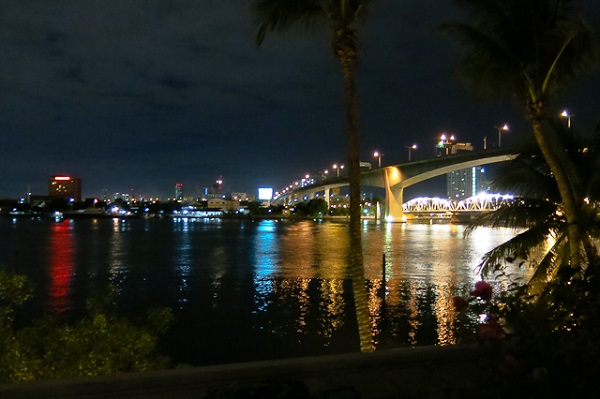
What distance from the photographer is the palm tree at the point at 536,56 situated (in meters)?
8.96

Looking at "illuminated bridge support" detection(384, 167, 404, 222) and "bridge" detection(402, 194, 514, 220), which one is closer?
"illuminated bridge support" detection(384, 167, 404, 222)

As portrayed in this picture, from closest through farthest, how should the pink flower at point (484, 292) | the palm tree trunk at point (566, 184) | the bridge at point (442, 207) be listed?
1. the pink flower at point (484, 292)
2. the palm tree trunk at point (566, 184)
3. the bridge at point (442, 207)

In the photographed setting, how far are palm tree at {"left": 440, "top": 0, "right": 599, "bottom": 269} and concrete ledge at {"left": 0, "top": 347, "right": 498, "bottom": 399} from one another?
4442 mm

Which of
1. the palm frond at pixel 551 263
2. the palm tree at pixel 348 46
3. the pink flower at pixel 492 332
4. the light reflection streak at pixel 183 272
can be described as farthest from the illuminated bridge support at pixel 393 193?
the pink flower at pixel 492 332

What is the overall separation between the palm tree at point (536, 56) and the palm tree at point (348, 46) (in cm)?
242

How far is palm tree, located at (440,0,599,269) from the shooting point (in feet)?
29.4

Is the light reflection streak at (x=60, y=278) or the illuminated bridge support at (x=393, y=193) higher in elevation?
the illuminated bridge support at (x=393, y=193)

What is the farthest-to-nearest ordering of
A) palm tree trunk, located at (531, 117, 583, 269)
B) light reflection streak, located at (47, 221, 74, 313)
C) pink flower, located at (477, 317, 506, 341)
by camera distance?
light reflection streak, located at (47, 221, 74, 313)
palm tree trunk, located at (531, 117, 583, 269)
pink flower, located at (477, 317, 506, 341)

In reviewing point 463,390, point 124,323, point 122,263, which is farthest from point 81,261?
point 463,390

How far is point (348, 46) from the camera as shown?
24.5ft

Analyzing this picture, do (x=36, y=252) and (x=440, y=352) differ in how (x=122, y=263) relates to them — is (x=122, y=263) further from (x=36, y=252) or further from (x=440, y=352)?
(x=440, y=352)

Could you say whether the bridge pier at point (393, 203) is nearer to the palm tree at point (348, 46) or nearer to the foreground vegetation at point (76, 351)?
the palm tree at point (348, 46)

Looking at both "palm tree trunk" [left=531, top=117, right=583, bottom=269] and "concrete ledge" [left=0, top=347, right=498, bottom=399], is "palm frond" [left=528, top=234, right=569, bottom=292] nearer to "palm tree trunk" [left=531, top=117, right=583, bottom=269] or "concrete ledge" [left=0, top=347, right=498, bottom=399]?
"palm tree trunk" [left=531, top=117, right=583, bottom=269]

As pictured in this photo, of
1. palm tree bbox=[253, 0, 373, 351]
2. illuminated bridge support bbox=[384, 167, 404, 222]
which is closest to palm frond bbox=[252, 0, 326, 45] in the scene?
palm tree bbox=[253, 0, 373, 351]
